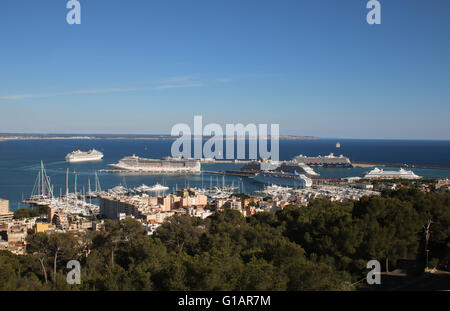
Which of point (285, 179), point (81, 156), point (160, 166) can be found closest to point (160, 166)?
point (160, 166)

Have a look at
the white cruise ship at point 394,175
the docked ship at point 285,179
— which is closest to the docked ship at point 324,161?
the white cruise ship at point 394,175

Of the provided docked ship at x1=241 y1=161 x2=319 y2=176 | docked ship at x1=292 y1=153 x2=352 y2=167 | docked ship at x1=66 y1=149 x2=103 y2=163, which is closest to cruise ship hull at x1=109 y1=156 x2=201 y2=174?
docked ship at x1=241 y1=161 x2=319 y2=176

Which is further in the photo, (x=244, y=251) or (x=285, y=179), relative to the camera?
(x=285, y=179)

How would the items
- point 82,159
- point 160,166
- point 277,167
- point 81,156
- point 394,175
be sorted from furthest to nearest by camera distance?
point 81,156, point 82,159, point 160,166, point 277,167, point 394,175

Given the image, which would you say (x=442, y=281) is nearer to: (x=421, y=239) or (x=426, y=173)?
(x=421, y=239)

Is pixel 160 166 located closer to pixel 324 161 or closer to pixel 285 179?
pixel 285 179

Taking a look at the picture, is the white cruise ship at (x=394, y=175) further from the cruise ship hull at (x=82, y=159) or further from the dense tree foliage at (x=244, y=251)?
the cruise ship hull at (x=82, y=159)
